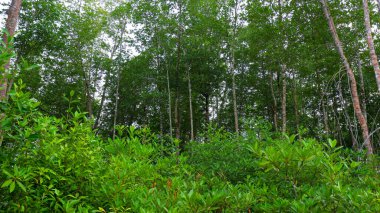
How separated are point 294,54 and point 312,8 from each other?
2300 mm

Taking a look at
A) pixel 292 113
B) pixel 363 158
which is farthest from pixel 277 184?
pixel 292 113

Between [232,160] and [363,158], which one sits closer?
[363,158]

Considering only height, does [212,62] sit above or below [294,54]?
above

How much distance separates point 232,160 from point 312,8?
27.1 feet

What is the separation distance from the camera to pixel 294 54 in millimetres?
12297

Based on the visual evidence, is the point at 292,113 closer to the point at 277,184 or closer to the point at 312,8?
the point at 312,8

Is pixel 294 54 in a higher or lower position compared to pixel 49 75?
lower

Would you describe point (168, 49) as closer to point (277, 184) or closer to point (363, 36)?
point (363, 36)

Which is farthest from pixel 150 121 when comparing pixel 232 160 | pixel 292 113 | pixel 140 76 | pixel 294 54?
pixel 232 160

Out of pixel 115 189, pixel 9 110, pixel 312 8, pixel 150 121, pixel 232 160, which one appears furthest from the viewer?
pixel 150 121

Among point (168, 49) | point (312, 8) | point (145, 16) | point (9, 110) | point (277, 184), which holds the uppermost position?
Result: point (145, 16)

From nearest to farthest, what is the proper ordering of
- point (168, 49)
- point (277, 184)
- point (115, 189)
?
1. point (115, 189)
2. point (277, 184)
3. point (168, 49)

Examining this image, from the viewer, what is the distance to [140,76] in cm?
2012

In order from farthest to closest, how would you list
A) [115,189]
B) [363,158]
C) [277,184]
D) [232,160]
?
[232,160] < [363,158] < [277,184] < [115,189]
